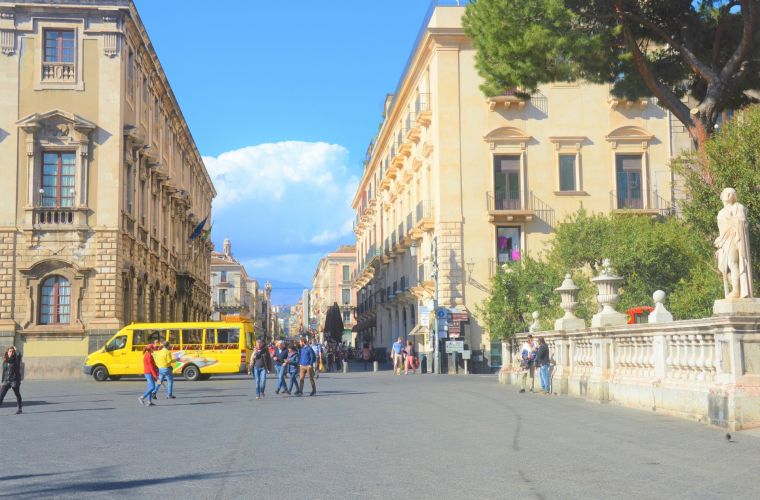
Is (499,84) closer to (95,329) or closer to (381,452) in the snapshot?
(381,452)

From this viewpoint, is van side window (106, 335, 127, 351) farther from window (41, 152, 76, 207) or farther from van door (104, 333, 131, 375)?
window (41, 152, 76, 207)

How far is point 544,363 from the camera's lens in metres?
22.5

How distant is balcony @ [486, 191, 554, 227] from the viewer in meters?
40.2

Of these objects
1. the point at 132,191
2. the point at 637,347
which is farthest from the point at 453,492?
the point at 132,191

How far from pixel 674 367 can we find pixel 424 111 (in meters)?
28.1

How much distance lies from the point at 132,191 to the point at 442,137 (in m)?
13.5

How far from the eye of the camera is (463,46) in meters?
40.7

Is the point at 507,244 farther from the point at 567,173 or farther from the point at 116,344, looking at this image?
the point at 116,344

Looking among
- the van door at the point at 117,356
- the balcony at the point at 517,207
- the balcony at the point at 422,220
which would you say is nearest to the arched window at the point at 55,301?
the van door at the point at 117,356

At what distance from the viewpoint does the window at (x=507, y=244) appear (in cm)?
4056

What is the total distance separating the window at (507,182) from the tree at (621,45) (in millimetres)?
20365

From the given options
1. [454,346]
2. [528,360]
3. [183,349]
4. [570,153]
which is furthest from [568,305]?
[570,153]

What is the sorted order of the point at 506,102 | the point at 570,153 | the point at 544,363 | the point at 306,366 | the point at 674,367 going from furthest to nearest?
the point at 570,153
the point at 506,102
the point at 306,366
the point at 544,363
the point at 674,367

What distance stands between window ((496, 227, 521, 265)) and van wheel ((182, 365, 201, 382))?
14094mm
